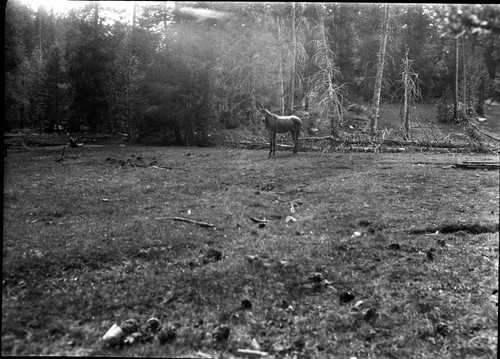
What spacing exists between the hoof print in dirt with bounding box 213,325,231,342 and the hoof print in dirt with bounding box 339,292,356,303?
1.03m

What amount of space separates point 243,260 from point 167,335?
103 cm

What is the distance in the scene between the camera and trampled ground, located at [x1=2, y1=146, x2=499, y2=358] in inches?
101

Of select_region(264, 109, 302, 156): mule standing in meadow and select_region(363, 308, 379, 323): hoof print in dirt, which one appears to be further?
select_region(264, 109, 302, 156): mule standing in meadow

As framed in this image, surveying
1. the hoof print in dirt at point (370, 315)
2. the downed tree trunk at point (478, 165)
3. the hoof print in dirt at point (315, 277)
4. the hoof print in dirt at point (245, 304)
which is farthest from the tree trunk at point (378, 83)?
the hoof print in dirt at point (245, 304)

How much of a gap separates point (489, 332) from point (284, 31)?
381 centimetres

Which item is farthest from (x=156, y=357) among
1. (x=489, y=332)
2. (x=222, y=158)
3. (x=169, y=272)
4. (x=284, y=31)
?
(x=284, y=31)

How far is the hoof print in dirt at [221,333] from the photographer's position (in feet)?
8.38

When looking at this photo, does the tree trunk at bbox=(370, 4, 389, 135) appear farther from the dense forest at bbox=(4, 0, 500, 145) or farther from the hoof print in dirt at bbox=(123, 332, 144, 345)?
the hoof print in dirt at bbox=(123, 332, 144, 345)

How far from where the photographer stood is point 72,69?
3.78m

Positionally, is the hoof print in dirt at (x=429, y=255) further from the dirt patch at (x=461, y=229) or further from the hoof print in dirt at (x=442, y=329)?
the hoof print in dirt at (x=442, y=329)

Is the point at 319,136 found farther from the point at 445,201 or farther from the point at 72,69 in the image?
the point at 72,69

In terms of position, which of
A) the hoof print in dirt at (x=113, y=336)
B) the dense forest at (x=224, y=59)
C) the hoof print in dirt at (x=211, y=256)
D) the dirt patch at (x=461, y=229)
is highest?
the dense forest at (x=224, y=59)

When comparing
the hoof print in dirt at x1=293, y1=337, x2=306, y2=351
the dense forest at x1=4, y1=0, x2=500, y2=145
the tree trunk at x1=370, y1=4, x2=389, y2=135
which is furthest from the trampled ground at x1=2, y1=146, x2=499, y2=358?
the tree trunk at x1=370, y1=4, x2=389, y2=135

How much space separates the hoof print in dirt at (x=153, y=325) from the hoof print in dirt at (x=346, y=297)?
4.98 feet
